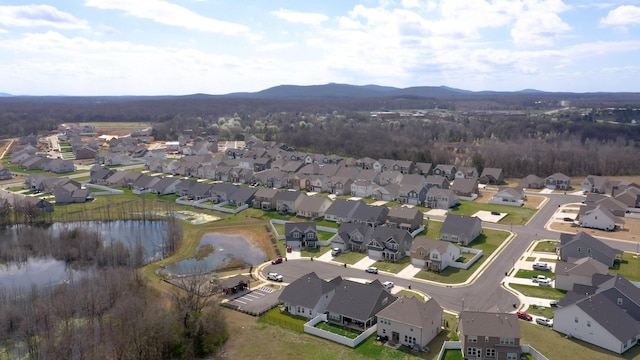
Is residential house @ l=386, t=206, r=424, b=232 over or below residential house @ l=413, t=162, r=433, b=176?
below

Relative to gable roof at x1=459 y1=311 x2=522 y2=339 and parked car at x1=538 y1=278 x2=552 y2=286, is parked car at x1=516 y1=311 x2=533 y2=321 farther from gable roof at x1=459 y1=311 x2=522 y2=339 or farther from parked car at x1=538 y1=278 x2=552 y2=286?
parked car at x1=538 y1=278 x2=552 y2=286

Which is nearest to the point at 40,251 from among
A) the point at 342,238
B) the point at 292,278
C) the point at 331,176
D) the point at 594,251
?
the point at 292,278

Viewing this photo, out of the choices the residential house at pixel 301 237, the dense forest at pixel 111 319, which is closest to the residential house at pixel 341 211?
the residential house at pixel 301 237

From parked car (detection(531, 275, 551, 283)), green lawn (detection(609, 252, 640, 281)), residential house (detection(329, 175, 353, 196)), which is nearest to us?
parked car (detection(531, 275, 551, 283))

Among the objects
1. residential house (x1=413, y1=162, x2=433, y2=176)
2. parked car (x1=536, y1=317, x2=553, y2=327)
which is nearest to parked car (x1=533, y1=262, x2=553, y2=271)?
parked car (x1=536, y1=317, x2=553, y2=327)

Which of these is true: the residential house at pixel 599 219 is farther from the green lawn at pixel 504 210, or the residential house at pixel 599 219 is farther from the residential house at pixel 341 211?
the residential house at pixel 341 211

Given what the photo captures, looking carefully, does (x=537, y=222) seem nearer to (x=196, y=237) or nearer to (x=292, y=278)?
(x=292, y=278)
